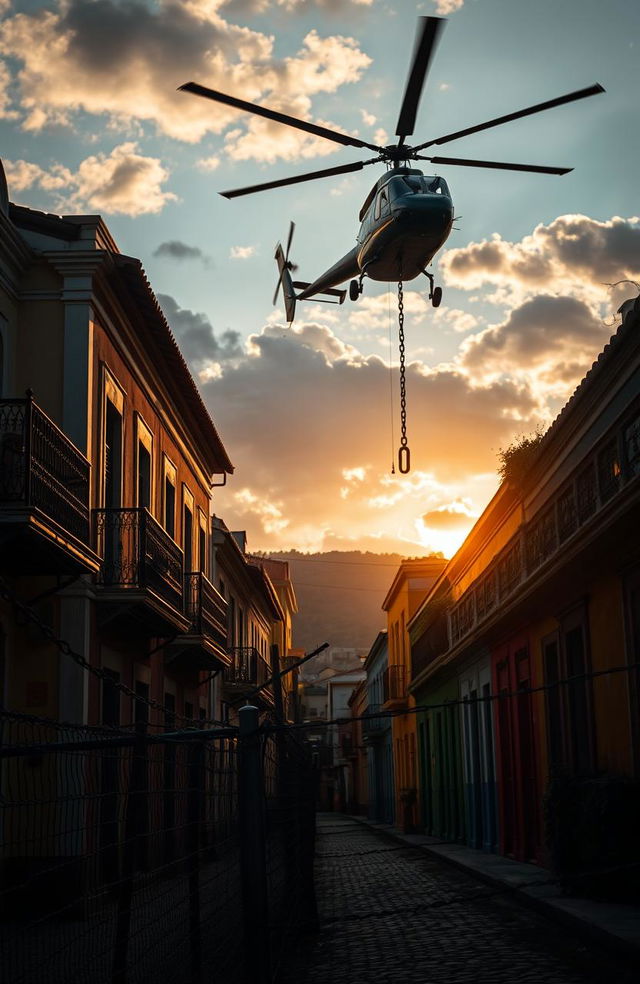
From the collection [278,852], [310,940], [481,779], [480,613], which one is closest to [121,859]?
[278,852]

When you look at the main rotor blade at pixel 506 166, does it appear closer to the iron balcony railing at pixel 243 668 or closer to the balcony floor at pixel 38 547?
the balcony floor at pixel 38 547

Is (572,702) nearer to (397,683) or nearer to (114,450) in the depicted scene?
(114,450)

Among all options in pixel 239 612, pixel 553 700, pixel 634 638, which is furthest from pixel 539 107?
pixel 239 612

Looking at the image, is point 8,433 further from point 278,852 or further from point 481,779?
point 481,779

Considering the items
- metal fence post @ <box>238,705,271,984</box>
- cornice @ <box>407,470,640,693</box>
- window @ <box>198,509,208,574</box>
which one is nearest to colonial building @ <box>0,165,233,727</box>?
cornice @ <box>407,470,640,693</box>

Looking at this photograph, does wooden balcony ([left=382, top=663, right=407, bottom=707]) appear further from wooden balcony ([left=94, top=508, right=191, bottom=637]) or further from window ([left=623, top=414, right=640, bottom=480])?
window ([left=623, top=414, right=640, bottom=480])

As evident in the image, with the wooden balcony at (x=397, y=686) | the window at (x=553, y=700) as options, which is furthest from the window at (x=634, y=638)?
the wooden balcony at (x=397, y=686)
